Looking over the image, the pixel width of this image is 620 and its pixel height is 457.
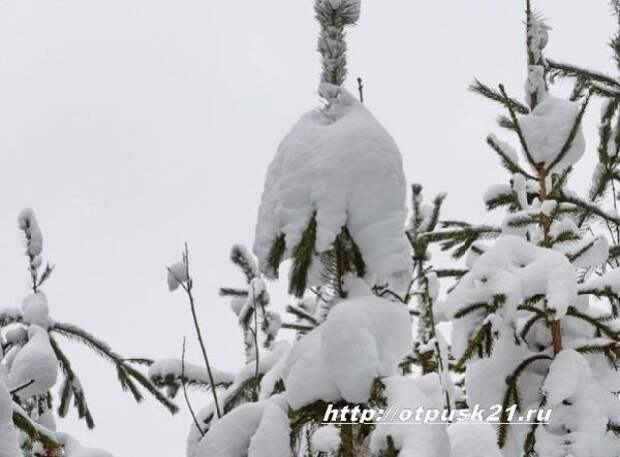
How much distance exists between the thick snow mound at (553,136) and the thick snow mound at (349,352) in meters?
2.24

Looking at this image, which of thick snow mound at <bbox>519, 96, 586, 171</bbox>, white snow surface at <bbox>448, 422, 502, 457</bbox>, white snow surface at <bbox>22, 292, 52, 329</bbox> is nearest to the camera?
white snow surface at <bbox>448, 422, 502, 457</bbox>

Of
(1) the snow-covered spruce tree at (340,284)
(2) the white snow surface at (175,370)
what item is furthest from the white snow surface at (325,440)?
(2) the white snow surface at (175,370)

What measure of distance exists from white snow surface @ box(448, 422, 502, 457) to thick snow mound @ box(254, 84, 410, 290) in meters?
0.90

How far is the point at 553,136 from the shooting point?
475 centimetres

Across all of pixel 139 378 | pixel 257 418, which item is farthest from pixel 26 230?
pixel 257 418

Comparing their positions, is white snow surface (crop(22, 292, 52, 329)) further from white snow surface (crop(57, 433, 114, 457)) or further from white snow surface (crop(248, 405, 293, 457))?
white snow surface (crop(248, 405, 293, 457))

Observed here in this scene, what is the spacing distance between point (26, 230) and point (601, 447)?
15.0ft

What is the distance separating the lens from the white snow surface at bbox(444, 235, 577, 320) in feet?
12.8

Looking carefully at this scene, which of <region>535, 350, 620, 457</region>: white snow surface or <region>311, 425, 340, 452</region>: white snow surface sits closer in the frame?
<region>311, 425, 340, 452</region>: white snow surface

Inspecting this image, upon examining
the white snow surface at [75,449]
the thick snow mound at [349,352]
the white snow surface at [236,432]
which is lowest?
the white snow surface at [75,449]

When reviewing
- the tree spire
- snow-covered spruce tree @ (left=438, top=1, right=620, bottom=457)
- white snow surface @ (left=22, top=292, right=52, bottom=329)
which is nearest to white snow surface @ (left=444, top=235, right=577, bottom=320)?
snow-covered spruce tree @ (left=438, top=1, right=620, bottom=457)

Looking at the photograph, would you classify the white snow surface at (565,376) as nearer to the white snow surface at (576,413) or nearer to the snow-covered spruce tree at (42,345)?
the white snow surface at (576,413)

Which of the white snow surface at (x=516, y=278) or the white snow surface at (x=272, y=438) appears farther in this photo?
the white snow surface at (x=516, y=278)

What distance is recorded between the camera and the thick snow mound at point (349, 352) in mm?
2736
